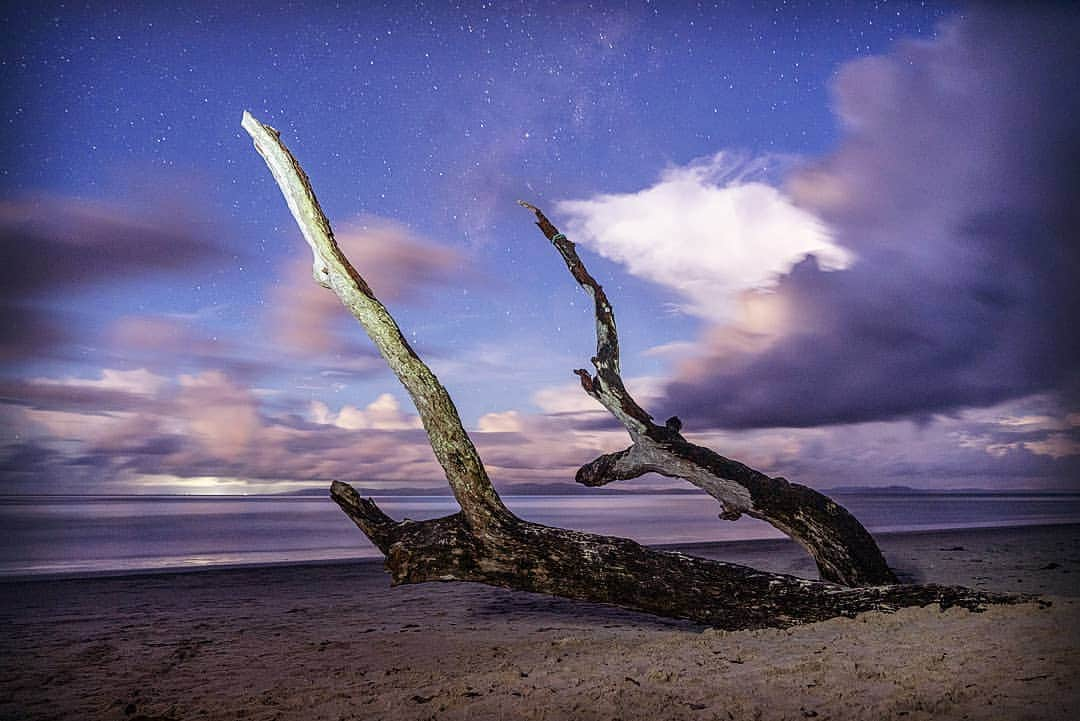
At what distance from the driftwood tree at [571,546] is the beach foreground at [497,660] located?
1.17 ft

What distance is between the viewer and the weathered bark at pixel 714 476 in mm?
6555

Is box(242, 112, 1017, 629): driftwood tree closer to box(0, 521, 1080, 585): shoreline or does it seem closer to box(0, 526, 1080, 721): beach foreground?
box(0, 526, 1080, 721): beach foreground

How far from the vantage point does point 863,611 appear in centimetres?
543

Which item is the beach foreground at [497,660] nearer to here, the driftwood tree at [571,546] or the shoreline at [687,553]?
the driftwood tree at [571,546]

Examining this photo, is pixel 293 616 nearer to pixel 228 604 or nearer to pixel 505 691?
pixel 228 604

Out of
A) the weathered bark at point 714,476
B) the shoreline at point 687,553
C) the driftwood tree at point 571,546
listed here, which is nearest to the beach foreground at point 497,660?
the driftwood tree at point 571,546

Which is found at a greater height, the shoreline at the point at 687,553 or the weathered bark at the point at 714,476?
the weathered bark at the point at 714,476

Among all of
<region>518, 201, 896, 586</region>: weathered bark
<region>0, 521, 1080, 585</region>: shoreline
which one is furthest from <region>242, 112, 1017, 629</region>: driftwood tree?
<region>0, 521, 1080, 585</region>: shoreline

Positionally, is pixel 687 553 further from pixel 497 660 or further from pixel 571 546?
pixel 497 660

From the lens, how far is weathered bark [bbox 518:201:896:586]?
655 cm

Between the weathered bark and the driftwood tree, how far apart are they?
0.6 inches

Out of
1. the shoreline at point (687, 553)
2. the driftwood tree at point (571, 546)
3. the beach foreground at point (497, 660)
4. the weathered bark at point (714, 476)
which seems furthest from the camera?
→ the shoreline at point (687, 553)

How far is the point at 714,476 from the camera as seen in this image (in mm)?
6934

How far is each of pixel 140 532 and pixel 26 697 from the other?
15970 millimetres
